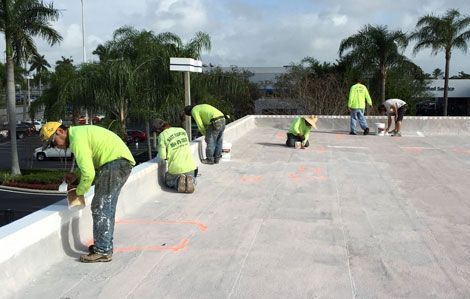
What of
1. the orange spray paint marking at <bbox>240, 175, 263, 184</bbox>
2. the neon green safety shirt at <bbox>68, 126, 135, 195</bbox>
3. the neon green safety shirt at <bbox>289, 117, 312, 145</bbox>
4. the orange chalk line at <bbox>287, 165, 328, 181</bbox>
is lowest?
the orange spray paint marking at <bbox>240, 175, 263, 184</bbox>

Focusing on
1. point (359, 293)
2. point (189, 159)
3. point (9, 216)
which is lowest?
point (9, 216)

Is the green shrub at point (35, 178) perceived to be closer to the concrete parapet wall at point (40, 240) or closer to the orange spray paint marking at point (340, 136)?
the orange spray paint marking at point (340, 136)

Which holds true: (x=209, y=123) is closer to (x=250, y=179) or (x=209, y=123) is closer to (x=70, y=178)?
(x=250, y=179)

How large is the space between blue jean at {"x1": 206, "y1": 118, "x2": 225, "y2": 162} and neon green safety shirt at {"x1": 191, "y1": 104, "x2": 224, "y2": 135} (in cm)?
11

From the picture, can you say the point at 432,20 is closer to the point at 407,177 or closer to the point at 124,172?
the point at 407,177

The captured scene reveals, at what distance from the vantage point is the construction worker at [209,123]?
10320 millimetres

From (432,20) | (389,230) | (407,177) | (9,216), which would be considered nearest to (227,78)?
(432,20)

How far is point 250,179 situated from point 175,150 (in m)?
1.72

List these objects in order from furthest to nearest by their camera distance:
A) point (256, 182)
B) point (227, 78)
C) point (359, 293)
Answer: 1. point (227, 78)
2. point (256, 182)
3. point (359, 293)

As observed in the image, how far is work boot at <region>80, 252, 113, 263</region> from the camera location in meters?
5.01

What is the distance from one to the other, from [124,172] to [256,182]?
13.6 ft

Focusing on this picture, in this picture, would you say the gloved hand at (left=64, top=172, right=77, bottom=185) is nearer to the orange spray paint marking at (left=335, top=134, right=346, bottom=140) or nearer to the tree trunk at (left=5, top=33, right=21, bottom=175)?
the orange spray paint marking at (left=335, top=134, right=346, bottom=140)

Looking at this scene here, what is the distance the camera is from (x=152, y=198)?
773 cm

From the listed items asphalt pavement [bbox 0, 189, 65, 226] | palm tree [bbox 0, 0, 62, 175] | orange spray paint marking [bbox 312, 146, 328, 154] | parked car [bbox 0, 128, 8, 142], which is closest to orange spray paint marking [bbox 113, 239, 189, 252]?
orange spray paint marking [bbox 312, 146, 328, 154]
